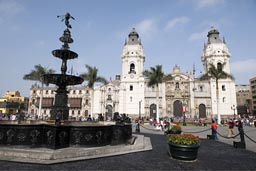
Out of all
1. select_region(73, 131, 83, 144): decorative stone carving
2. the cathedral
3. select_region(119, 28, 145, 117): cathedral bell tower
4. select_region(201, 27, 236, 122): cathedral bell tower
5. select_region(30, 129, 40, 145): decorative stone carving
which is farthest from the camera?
select_region(119, 28, 145, 117): cathedral bell tower

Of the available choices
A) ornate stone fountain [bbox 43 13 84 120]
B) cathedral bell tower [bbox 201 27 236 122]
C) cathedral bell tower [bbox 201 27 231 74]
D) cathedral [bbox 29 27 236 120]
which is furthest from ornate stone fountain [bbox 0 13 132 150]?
cathedral bell tower [bbox 201 27 231 74]

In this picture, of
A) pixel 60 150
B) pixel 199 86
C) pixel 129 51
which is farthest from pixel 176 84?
pixel 60 150

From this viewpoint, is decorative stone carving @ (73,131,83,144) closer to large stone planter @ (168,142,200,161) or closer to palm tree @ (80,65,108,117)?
large stone planter @ (168,142,200,161)

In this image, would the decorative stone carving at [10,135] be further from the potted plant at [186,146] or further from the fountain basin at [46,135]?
the potted plant at [186,146]

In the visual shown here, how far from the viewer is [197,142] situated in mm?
6789

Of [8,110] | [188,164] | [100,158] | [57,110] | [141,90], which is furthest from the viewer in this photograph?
[8,110]

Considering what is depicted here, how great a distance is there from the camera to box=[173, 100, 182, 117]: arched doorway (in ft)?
190

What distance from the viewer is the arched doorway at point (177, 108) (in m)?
57.8

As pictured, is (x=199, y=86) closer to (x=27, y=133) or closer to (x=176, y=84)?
(x=176, y=84)

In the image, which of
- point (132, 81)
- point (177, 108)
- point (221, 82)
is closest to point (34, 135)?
point (132, 81)

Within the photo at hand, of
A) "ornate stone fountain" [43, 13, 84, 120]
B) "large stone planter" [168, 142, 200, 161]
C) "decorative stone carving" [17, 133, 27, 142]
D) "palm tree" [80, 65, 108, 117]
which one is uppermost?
"palm tree" [80, 65, 108, 117]

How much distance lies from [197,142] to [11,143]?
731 cm

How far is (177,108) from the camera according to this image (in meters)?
58.7

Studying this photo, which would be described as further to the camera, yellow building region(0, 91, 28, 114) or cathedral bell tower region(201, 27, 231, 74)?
yellow building region(0, 91, 28, 114)
